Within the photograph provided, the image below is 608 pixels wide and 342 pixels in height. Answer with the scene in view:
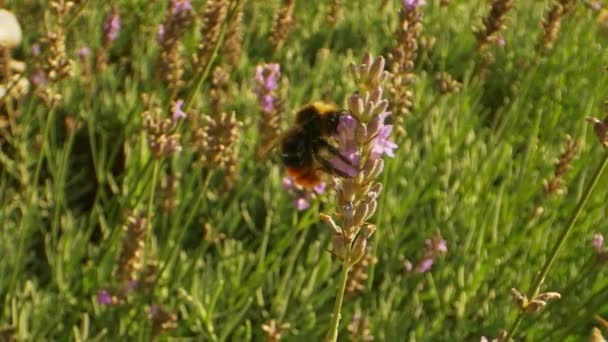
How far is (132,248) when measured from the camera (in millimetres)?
2271

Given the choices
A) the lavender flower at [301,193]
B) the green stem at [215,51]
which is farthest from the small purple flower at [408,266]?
the green stem at [215,51]

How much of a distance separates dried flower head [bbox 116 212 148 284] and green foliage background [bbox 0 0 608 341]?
0.09 m

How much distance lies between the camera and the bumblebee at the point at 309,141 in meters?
2.19

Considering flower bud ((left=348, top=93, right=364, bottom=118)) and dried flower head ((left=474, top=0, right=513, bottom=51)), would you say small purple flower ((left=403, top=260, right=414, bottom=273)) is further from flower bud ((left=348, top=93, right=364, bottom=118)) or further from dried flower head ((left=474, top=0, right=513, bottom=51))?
flower bud ((left=348, top=93, right=364, bottom=118))

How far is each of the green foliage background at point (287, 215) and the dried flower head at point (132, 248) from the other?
0.09m

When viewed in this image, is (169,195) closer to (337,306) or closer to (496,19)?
(496,19)

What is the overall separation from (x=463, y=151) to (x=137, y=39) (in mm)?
1811

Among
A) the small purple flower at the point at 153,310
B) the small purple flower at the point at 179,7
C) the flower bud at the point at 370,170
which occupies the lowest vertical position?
the small purple flower at the point at 153,310

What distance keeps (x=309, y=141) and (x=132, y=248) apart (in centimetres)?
60

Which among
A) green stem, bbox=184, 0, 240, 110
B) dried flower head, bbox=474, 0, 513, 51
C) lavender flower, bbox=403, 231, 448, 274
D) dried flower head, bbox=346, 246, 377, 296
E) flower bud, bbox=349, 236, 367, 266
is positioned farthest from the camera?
lavender flower, bbox=403, 231, 448, 274

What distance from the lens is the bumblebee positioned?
7.18 ft

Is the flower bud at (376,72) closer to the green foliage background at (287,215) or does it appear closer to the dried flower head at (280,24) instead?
the green foliage background at (287,215)

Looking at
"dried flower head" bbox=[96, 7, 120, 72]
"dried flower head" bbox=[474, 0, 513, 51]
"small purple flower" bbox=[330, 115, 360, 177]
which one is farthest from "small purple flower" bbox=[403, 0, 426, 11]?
"dried flower head" bbox=[96, 7, 120, 72]

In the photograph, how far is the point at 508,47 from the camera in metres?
4.69
